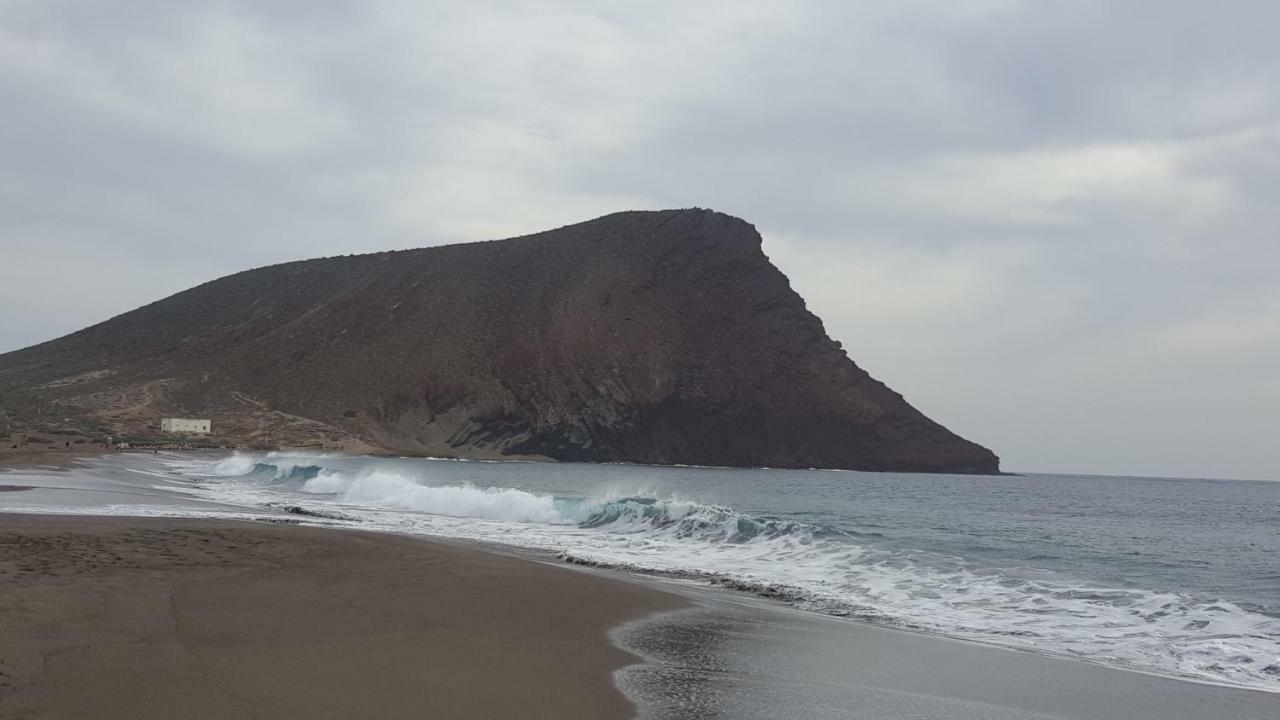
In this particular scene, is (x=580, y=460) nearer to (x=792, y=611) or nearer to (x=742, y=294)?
(x=742, y=294)

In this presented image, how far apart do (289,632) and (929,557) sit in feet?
44.1

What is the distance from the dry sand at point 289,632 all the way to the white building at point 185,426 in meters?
94.7

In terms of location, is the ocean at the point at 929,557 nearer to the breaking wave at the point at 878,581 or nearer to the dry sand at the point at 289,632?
the breaking wave at the point at 878,581

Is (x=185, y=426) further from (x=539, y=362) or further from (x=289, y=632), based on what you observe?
(x=289, y=632)

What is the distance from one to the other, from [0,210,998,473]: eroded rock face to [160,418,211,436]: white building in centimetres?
259

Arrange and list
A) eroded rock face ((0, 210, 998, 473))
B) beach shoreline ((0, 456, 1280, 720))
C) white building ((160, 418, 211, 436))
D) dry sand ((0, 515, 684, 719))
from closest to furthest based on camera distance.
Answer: dry sand ((0, 515, 684, 719))
beach shoreline ((0, 456, 1280, 720))
white building ((160, 418, 211, 436))
eroded rock face ((0, 210, 998, 473))

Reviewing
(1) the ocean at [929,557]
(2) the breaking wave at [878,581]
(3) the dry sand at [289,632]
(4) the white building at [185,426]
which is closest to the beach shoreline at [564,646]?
(3) the dry sand at [289,632]

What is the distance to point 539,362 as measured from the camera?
126 meters

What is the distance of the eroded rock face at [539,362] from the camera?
11631 centimetres

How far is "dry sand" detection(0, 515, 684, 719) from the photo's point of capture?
18.3ft

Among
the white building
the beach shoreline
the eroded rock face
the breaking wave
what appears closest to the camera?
the beach shoreline

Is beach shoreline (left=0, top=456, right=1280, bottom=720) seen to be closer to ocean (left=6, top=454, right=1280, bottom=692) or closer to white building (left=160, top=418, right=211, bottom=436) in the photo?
ocean (left=6, top=454, right=1280, bottom=692)

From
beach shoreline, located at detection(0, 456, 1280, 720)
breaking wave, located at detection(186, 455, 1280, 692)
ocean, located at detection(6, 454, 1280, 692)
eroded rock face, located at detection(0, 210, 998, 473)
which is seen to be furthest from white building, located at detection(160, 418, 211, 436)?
beach shoreline, located at detection(0, 456, 1280, 720)

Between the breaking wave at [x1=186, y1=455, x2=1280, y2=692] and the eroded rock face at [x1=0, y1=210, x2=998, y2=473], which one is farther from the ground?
the eroded rock face at [x1=0, y1=210, x2=998, y2=473]
